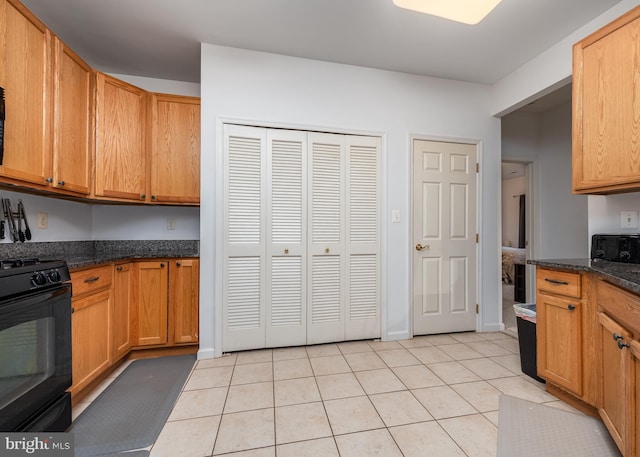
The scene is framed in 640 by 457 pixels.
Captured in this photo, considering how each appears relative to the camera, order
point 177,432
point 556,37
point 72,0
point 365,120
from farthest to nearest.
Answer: point 365,120
point 556,37
point 72,0
point 177,432

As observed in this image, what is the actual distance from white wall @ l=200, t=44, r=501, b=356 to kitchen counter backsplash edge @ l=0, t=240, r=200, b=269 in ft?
1.99

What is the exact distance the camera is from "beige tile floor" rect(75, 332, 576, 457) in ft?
4.69

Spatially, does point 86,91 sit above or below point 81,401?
above

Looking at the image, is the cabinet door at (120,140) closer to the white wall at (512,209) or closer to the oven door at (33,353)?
the oven door at (33,353)

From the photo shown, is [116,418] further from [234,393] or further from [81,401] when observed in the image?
[234,393]

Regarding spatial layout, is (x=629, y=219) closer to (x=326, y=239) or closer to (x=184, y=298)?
(x=326, y=239)

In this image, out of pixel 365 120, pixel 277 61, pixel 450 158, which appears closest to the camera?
pixel 277 61

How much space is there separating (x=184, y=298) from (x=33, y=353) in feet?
3.91

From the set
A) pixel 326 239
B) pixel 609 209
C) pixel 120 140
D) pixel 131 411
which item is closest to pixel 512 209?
pixel 609 209

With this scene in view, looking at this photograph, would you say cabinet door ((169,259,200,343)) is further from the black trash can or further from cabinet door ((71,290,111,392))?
the black trash can

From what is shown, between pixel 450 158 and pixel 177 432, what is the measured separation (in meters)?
3.22

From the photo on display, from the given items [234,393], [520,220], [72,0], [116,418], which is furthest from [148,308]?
[520,220]

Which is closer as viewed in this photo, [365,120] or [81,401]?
[81,401]

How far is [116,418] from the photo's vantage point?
1652mm
